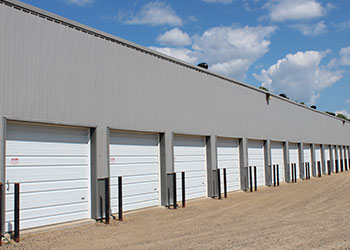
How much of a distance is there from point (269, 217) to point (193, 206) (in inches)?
123

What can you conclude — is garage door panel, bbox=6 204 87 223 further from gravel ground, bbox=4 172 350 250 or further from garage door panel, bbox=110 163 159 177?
garage door panel, bbox=110 163 159 177

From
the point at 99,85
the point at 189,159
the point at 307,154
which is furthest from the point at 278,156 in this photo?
the point at 99,85

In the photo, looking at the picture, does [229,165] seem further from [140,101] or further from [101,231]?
[101,231]

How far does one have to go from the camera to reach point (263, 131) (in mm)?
19781

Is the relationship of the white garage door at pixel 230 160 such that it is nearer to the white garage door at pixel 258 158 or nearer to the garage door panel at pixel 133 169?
the white garage door at pixel 258 158

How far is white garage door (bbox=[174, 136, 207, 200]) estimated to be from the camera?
43.8 feet

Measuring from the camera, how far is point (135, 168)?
11539mm

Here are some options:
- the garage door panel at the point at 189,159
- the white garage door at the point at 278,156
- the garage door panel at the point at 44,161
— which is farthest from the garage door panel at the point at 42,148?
the white garage door at the point at 278,156

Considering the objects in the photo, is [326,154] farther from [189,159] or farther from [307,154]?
[189,159]

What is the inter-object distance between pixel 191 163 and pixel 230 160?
3204 mm

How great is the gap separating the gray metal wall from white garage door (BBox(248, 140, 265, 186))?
78.2 inches

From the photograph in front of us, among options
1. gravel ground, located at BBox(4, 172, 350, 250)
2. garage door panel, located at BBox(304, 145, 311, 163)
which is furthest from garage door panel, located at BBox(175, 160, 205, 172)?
garage door panel, located at BBox(304, 145, 311, 163)

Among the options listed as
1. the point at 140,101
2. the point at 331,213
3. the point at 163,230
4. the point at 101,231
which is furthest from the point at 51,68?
the point at 331,213

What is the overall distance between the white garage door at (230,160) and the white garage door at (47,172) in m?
7.35
